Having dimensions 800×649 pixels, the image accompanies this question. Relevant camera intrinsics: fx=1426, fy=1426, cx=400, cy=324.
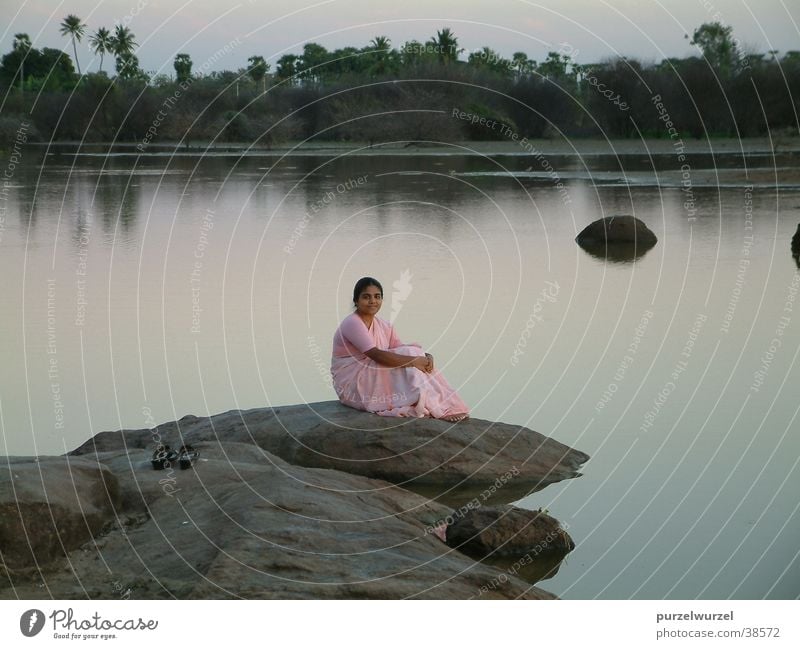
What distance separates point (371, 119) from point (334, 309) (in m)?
26.8

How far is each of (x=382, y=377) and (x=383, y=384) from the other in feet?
0.15

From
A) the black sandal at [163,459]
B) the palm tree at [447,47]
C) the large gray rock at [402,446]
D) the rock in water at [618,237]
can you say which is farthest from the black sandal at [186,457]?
the palm tree at [447,47]

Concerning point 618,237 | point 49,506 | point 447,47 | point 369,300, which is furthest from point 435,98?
point 49,506

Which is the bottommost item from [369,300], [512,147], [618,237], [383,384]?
[383,384]

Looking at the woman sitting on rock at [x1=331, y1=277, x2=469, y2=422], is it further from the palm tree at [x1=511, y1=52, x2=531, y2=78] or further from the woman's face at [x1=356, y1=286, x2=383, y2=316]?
the palm tree at [x1=511, y1=52, x2=531, y2=78]

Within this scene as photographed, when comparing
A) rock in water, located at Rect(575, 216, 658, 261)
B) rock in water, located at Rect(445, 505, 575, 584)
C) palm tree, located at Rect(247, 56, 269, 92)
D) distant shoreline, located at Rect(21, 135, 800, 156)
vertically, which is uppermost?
palm tree, located at Rect(247, 56, 269, 92)

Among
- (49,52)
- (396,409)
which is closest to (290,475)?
(396,409)

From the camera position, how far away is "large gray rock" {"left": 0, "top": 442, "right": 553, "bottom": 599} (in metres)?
5.99

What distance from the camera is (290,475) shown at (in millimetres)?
7348

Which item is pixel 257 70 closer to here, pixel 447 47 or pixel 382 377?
pixel 447 47

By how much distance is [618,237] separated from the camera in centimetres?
1944

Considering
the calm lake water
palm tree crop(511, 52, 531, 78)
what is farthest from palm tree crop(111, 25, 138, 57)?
palm tree crop(511, 52, 531, 78)

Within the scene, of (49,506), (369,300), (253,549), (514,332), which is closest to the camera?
(253,549)

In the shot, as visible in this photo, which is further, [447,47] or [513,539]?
[447,47]
